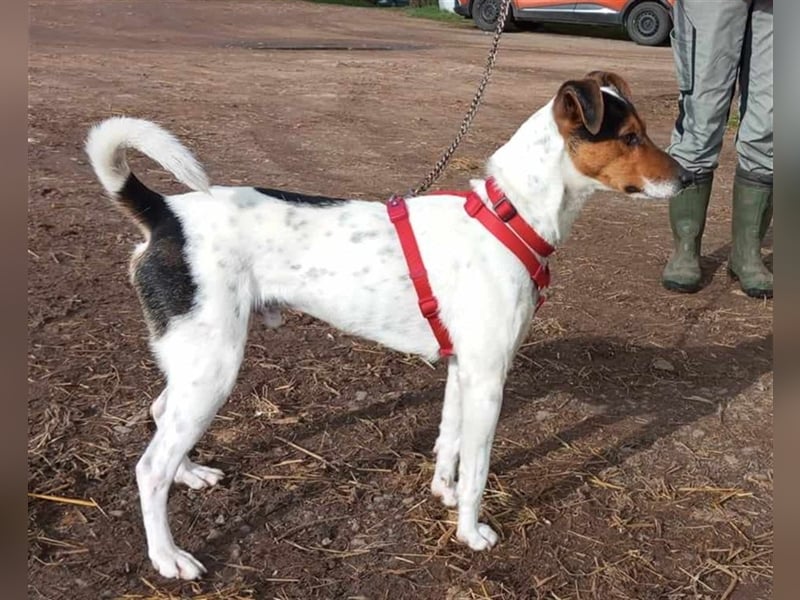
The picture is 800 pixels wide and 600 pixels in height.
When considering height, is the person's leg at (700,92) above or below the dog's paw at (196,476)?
above

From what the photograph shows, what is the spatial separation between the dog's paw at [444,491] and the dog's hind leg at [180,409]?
1.02m

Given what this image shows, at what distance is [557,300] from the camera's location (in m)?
5.52

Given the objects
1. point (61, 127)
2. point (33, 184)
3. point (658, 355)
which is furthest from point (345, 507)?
point (61, 127)

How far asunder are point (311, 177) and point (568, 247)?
2.42 metres

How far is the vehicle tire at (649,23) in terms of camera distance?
64.3 feet

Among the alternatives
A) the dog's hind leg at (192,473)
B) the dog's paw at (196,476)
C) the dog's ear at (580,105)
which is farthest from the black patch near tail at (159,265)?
the dog's ear at (580,105)

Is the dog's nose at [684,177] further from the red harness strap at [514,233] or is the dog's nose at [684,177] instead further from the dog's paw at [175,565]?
the dog's paw at [175,565]

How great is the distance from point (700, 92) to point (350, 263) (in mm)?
3097

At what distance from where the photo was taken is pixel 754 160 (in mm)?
5402

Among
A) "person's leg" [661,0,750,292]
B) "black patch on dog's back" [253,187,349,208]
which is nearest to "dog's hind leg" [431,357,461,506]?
"black patch on dog's back" [253,187,349,208]

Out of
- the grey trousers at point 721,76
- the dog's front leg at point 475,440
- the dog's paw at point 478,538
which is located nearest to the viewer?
the dog's front leg at point 475,440

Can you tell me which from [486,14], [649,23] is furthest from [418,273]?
[486,14]

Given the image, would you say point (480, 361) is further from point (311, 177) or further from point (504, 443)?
point (311, 177)
